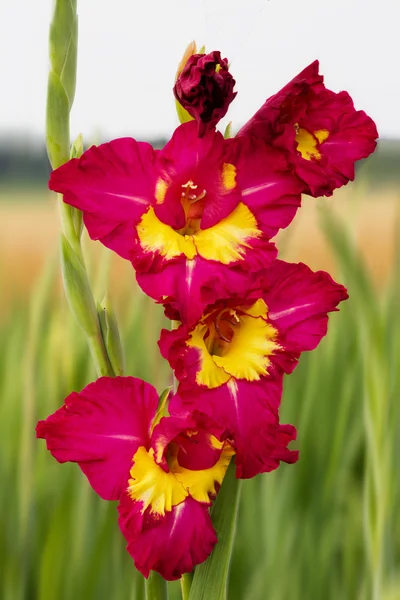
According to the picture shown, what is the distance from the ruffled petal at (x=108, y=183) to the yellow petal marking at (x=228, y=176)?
41mm

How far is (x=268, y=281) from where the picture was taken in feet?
1.42

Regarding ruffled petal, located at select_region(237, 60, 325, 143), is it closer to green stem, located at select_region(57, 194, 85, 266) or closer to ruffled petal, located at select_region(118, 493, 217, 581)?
green stem, located at select_region(57, 194, 85, 266)

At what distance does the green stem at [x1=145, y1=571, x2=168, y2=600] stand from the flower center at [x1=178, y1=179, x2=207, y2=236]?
0.65ft

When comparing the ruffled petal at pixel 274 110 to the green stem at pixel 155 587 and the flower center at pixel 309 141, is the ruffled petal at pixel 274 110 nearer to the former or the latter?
the flower center at pixel 309 141

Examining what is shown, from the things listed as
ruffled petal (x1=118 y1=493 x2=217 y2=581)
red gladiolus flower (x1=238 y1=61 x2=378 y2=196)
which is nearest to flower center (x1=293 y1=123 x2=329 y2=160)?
red gladiolus flower (x1=238 y1=61 x2=378 y2=196)

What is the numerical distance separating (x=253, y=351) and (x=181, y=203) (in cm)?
9

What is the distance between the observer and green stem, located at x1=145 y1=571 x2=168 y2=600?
0.44 metres

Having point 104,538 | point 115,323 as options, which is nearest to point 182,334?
point 115,323

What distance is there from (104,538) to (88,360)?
190mm

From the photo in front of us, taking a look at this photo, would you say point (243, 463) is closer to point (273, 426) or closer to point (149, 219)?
point (273, 426)

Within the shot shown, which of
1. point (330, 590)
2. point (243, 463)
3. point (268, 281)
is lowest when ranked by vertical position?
point (330, 590)

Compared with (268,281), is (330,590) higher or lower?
lower

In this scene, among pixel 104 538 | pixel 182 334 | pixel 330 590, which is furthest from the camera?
pixel 330 590

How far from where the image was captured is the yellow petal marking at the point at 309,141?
437mm
